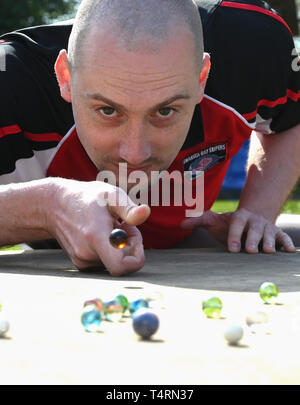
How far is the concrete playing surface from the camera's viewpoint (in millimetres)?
918

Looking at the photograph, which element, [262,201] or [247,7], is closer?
[262,201]

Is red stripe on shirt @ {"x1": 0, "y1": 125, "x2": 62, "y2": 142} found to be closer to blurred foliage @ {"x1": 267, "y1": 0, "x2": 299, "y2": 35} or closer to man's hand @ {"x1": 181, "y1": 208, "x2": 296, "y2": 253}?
man's hand @ {"x1": 181, "y1": 208, "x2": 296, "y2": 253}

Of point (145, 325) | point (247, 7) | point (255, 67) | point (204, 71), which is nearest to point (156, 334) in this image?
point (145, 325)

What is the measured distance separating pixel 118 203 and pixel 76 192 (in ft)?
0.56

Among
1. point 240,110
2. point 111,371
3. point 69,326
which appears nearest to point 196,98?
point 240,110

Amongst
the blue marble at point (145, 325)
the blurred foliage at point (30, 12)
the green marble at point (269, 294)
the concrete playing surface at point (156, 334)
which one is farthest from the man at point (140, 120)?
the blurred foliage at point (30, 12)

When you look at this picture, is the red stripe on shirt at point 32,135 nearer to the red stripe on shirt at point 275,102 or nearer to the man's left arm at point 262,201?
the man's left arm at point 262,201

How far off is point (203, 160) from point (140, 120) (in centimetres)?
73

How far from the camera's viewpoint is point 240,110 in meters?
2.69

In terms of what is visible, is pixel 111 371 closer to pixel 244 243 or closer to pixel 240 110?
pixel 244 243

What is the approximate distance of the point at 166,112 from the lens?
2.09 meters

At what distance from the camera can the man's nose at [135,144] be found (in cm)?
199

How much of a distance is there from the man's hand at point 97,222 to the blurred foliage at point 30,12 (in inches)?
506

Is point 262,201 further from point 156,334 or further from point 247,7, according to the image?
point 156,334
